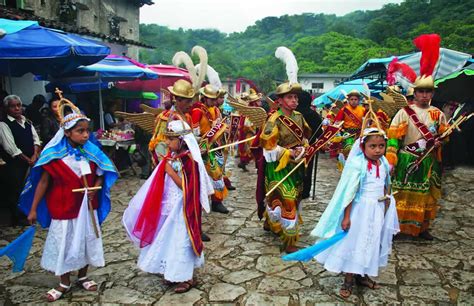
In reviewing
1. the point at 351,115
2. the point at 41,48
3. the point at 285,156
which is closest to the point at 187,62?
the point at 285,156

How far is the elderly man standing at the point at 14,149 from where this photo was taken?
18.9ft

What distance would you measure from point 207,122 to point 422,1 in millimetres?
53136

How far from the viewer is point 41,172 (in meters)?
3.72

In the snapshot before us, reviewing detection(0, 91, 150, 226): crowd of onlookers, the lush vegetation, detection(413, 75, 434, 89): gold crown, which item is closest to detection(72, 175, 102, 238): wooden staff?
detection(0, 91, 150, 226): crowd of onlookers

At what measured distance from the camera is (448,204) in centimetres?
743

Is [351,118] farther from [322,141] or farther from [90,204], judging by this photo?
[90,204]

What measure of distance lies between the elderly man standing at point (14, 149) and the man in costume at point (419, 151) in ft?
16.7

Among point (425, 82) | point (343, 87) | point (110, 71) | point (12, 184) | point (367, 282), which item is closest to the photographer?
point (367, 282)

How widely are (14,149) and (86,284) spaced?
281 centimetres

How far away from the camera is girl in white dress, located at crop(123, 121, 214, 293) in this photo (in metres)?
3.85

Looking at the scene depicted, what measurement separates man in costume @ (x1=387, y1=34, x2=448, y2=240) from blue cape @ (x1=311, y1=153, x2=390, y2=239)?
4.66 feet

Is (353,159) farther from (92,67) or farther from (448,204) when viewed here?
(92,67)

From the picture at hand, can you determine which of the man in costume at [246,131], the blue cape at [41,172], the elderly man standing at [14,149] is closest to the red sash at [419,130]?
the blue cape at [41,172]

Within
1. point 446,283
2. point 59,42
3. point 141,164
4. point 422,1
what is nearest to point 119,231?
point 59,42
